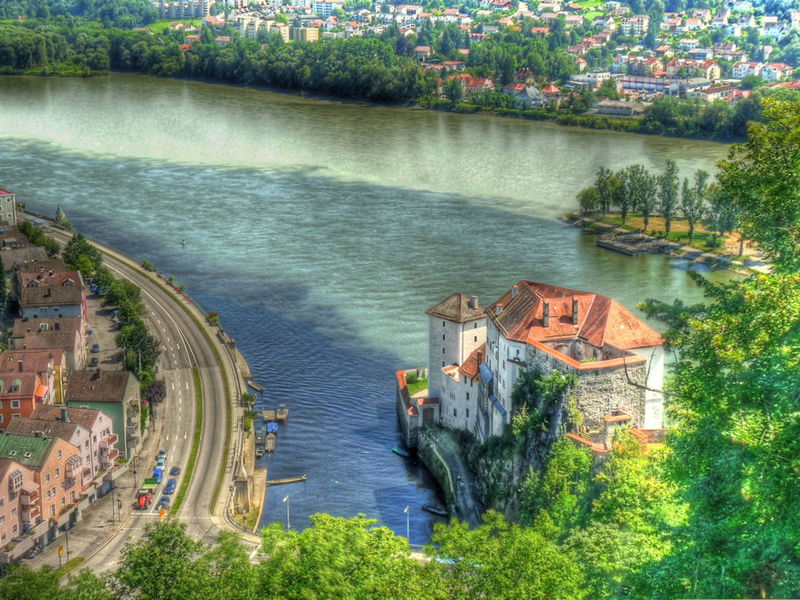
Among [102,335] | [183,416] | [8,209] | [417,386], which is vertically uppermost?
[8,209]

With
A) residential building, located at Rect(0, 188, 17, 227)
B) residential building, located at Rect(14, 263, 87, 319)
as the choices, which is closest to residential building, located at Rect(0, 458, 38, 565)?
residential building, located at Rect(14, 263, 87, 319)

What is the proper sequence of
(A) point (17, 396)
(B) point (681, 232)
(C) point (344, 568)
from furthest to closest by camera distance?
1. (B) point (681, 232)
2. (A) point (17, 396)
3. (C) point (344, 568)

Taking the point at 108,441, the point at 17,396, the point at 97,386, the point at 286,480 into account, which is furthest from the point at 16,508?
the point at 286,480

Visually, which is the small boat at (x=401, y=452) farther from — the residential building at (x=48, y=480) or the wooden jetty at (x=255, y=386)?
the residential building at (x=48, y=480)

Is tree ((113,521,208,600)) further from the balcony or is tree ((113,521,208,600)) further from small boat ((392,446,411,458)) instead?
small boat ((392,446,411,458))

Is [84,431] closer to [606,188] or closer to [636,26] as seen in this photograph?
[606,188]

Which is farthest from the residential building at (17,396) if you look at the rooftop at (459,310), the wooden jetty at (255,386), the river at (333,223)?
the rooftop at (459,310)

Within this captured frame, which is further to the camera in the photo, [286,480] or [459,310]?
[459,310]
